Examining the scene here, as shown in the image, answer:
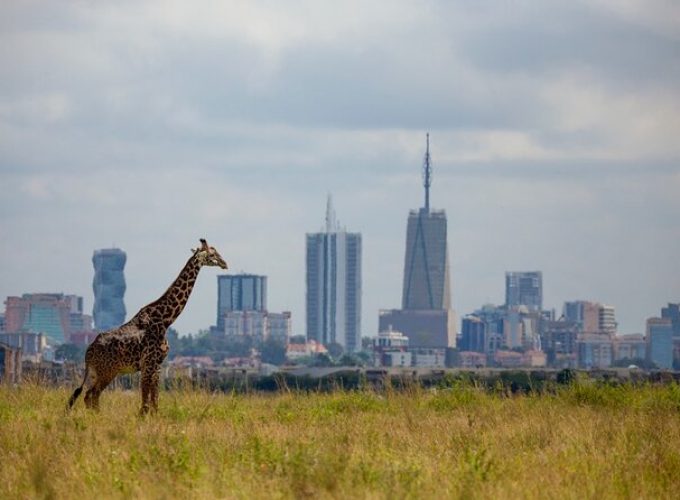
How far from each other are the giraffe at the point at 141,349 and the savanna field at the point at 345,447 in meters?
0.49

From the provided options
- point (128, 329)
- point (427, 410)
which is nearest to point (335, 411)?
point (427, 410)

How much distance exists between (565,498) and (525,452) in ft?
13.5

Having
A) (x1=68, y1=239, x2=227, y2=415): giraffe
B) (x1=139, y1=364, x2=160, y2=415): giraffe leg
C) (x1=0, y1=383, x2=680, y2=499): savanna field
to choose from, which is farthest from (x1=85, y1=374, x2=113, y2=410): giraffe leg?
(x1=139, y1=364, x2=160, y2=415): giraffe leg

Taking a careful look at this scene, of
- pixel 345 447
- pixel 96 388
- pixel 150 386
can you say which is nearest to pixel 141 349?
pixel 150 386

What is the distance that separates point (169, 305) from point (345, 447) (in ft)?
21.1

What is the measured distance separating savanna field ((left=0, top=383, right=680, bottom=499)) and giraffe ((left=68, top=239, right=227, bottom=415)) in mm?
493

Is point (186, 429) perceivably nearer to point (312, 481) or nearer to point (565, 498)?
point (312, 481)

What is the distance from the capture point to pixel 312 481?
18984mm

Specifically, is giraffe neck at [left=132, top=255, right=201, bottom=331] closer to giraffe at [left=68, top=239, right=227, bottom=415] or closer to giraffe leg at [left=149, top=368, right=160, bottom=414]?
giraffe at [left=68, top=239, right=227, bottom=415]

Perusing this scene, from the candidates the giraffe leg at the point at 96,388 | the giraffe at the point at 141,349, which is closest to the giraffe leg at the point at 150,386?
the giraffe at the point at 141,349

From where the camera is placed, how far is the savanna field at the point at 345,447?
19016 millimetres

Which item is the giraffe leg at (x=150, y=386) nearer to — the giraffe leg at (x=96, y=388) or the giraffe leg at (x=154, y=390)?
the giraffe leg at (x=154, y=390)

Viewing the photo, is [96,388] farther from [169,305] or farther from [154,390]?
[169,305]

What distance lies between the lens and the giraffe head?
28391 millimetres
